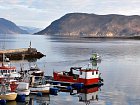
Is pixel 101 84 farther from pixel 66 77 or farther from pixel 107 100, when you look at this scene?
pixel 107 100

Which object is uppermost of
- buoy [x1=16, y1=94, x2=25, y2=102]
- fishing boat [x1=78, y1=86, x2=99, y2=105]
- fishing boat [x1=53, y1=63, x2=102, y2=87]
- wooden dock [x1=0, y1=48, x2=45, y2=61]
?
wooden dock [x1=0, y1=48, x2=45, y2=61]

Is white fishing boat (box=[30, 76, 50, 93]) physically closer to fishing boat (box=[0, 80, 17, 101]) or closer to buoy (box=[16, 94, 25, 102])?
buoy (box=[16, 94, 25, 102])

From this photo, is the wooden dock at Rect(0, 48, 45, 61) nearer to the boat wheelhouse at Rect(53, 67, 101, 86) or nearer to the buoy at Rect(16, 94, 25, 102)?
the boat wheelhouse at Rect(53, 67, 101, 86)

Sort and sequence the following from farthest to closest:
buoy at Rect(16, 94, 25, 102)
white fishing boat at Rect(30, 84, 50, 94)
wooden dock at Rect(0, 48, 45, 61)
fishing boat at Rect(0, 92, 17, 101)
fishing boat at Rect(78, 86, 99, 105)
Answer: wooden dock at Rect(0, 48, 45, 61) → white fishing boat at Rect(30, 84, 50, 94) → fishing boat at Rect(78, 86, 99, 105) → buoy at Rect(16, 94, 25, 102) → fishing boat at Rect(0, 92, 17, 101)

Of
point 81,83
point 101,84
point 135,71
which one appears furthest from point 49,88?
point 135,71

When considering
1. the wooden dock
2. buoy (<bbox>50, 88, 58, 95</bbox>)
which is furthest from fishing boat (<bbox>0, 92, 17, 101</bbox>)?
the wooden dock

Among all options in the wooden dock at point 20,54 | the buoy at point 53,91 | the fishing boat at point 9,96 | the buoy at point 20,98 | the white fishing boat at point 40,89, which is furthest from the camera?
the wooden dock at point 20,54

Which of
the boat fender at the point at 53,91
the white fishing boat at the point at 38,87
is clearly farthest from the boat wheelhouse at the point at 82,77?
the white fishing boat at the point at 38,87

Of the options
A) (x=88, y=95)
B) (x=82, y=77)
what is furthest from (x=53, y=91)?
(x=82, y=77)

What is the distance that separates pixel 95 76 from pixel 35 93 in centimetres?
1289

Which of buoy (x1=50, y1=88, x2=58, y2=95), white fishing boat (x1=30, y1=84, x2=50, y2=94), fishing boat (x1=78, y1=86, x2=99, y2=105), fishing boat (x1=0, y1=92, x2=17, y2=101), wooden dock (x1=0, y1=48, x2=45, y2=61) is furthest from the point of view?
wooden dock (x1=0, y1=48, x2=45, y2=61)

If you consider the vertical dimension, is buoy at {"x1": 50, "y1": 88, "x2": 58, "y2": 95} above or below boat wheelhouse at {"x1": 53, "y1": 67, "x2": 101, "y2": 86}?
below

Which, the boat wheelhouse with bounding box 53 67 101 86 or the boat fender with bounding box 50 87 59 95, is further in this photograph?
the boat wheelhouse with bounding box 53 67 101 86

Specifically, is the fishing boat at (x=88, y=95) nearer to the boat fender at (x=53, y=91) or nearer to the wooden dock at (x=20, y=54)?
the boat fender at (x=53, y=91)
